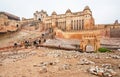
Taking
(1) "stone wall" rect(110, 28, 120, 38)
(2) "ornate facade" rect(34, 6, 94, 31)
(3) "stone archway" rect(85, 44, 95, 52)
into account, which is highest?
(2) "ornate facade" rect(34, 6, 94, 31)

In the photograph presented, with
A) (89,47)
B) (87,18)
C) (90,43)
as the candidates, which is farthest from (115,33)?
(89,47)

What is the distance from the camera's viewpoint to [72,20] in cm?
5928

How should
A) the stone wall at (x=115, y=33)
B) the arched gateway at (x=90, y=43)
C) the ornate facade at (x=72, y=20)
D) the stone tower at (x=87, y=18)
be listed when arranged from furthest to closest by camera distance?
1. the ornate facade at (x=72, y=20)
2. the stone tower at (x=87, y=18)
3. the stone wall at (x=115, y=33)
4. the arched gateway at (x=90, y=43)

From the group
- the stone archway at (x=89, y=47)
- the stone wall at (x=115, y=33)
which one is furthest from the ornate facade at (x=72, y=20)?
the stone archway at (x=89, y=47)

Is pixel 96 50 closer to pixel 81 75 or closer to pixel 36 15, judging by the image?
pixel 81 75

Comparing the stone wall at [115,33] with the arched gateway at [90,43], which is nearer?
the arched gateway at [90,43]

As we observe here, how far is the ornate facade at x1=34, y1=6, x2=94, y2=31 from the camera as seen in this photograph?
5666 centimetres

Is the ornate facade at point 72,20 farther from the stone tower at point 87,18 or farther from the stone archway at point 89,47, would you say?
the stone archway at point 89,47

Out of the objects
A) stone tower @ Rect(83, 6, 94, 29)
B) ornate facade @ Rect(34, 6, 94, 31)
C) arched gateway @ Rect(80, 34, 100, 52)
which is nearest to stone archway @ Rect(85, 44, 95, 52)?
arched gateway @ Rect(80, 34, 100, 52)

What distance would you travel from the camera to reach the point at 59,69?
1770 cm

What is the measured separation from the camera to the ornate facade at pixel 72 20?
56.7m

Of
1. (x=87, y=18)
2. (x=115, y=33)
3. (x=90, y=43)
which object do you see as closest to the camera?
(x=90, y=43)

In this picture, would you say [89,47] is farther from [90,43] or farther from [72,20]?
[72,20]

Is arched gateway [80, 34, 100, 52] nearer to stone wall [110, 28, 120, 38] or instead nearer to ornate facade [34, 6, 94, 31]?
stone wall [110, 28, 120, 38]
